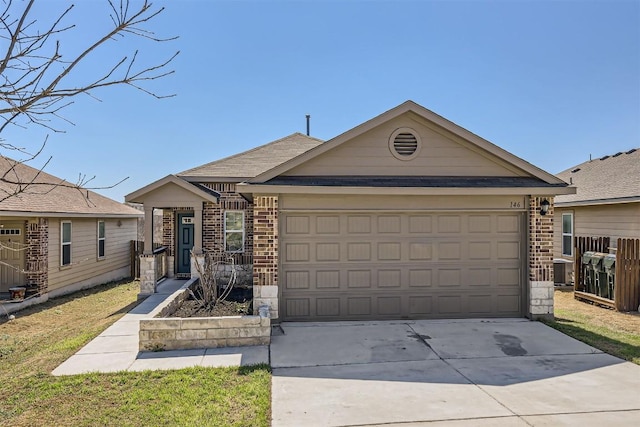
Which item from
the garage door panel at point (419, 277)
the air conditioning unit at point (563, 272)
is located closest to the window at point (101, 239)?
the garage door panel at point (419, 277)

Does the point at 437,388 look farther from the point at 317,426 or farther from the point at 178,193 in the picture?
the point at 178,193

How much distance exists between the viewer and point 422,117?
823 centimetres

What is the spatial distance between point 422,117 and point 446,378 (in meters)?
5.19

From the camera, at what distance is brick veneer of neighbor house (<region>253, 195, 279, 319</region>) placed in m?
7.72

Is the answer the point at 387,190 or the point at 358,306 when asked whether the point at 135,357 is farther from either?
the point at 387,190

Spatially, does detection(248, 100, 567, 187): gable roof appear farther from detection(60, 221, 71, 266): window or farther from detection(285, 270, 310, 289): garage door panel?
detection(60, 221, 71, 266): window

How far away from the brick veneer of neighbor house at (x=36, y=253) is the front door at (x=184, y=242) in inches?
153

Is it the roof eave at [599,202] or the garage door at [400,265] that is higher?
the roof eave at [599,202]

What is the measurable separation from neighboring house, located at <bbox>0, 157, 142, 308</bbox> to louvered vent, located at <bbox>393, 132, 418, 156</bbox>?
7677 mm

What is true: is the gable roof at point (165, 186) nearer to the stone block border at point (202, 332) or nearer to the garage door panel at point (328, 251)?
the garage door panel at point (328, 251)

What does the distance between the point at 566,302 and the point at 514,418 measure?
329 inches

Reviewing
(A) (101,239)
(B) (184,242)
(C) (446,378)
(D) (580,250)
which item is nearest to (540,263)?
(C) (446,378)

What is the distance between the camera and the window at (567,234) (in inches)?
558

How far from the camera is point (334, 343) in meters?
6.72
